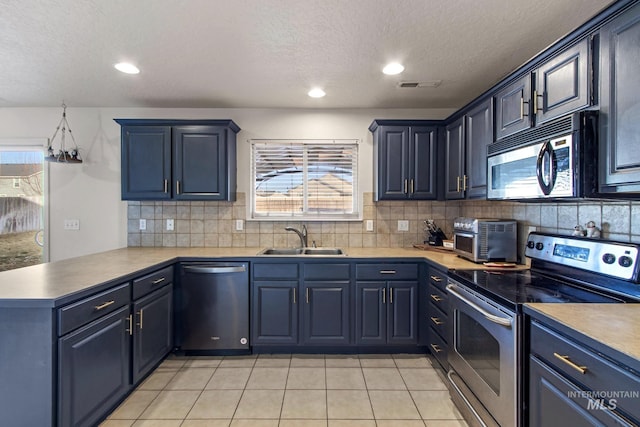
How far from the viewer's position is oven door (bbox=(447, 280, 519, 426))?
1431mm

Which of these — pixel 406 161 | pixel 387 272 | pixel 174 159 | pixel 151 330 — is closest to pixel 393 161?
pixel 406 161

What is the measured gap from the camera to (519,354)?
139 cm

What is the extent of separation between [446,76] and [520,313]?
193 cm

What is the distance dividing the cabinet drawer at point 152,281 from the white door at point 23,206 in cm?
174

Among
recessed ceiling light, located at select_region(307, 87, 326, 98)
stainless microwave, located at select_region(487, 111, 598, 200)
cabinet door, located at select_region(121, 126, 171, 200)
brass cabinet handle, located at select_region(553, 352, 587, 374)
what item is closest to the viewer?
brass cabinet handle, located at select_region(553, 352, 587, 374)

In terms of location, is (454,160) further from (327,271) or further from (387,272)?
(327,271)

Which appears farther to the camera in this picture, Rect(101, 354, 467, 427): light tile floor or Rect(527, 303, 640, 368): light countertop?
Rect(101, 354, 467, 427): light tile floor

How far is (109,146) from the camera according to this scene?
130 inches

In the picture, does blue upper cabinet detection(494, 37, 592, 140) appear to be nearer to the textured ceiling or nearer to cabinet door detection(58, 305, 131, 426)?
the textured ceiling

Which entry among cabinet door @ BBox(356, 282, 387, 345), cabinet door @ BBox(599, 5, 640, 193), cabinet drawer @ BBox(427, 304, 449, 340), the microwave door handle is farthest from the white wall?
cabinet door @ BBox(599, 5, 640, 193)

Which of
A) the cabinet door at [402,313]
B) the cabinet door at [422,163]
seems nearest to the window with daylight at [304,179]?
the cabinet door at [422,163]

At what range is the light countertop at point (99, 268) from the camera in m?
1.53

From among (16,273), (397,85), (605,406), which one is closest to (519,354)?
(605,406)

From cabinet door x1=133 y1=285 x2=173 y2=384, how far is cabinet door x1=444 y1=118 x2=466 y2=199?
2621 millimetres
